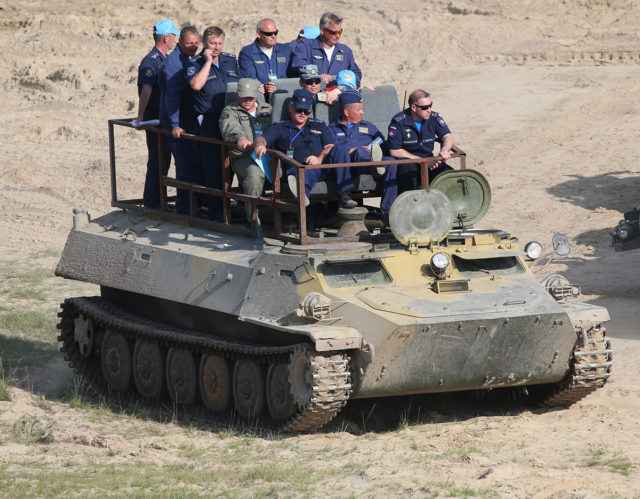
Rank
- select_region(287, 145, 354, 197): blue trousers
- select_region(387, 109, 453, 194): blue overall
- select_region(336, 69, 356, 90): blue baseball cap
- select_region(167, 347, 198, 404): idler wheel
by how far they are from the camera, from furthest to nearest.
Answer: select_region(336, 69, 356, 90): blue baseball cap
select_region(167, 347, 198, 404): idler wheel
select_region(387, 109, 453, 194): blue overall
select_region(287, 145, 354, 197): blue trousers

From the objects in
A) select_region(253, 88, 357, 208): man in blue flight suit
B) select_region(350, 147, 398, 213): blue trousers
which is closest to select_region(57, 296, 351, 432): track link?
select_region(253, 88, 357, 208): man in blue flight suit

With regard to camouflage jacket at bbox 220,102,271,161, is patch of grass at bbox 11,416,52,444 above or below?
below

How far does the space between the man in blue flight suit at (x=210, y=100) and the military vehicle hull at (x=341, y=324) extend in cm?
54

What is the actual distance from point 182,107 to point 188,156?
0.51m

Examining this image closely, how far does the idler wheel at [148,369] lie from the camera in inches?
526

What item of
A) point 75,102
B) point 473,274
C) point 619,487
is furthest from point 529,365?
point 75,102

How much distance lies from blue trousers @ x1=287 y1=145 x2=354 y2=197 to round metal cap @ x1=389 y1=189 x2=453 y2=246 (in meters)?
0.70

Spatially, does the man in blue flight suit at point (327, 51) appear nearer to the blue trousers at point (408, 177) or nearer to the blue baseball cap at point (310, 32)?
the blue baseball cap at point (310, 32)

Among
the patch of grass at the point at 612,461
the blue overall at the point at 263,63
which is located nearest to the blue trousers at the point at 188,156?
the blue overall at the point at 263,63

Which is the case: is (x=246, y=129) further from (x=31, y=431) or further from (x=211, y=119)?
(x=31, y=431)

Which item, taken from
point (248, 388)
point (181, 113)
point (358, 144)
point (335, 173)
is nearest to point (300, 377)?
point (248, 388)

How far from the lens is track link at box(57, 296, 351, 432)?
436 inches

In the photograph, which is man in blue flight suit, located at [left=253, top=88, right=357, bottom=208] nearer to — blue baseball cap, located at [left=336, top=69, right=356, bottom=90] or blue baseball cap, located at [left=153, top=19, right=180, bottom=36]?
blue baseball cap, located at [left=336, top=69, right=356, bottom=90]

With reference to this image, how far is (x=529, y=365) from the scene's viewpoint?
11633 mm
